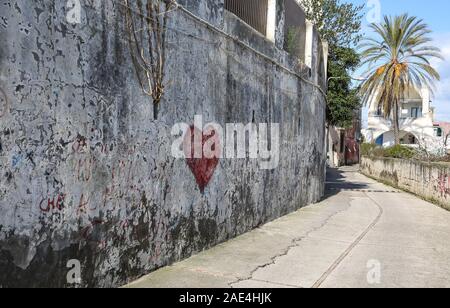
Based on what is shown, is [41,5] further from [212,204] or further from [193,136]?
[212,204]

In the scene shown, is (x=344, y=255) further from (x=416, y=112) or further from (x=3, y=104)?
(x=416, y=112)

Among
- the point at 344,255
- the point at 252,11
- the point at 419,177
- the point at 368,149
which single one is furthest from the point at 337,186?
the point at 368,149

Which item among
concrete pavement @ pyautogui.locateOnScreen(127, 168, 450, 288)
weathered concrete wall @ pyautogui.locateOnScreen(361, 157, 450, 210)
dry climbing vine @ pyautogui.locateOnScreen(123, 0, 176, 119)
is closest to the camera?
dry climbing vine @ pyautogui.locateOnScreen(123, 0, 176, 119)

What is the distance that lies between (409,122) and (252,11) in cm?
4787

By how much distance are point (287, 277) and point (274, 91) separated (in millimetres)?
5363

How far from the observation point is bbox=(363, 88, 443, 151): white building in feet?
172

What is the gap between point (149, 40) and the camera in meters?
5.89

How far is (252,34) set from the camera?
945 cm

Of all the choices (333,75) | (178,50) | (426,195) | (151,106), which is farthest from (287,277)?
(333,75)

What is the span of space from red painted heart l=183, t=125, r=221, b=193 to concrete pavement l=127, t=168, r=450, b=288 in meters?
1.15

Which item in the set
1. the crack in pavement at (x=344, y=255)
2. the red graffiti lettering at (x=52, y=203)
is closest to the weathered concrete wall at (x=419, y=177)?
the crack in pavement at (x=344, y=255)

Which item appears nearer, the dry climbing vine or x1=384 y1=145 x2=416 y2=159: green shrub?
the dry climbing vine

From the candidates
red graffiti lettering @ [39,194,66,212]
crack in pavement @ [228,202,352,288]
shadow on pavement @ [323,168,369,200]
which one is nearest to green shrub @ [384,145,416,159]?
shadow on pavement @ [323,168,369,200]

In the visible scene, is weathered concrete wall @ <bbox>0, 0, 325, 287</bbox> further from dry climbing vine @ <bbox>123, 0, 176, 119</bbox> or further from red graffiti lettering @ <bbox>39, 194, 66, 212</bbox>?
dry climbing vine @ <bbox>123, 0, 176, 119</bbox>
